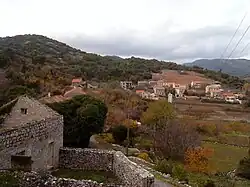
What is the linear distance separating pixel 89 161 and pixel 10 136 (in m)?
5.27

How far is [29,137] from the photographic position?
1286cm

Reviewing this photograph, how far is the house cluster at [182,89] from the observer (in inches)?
3181

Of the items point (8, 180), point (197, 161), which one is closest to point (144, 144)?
point (197, 161)

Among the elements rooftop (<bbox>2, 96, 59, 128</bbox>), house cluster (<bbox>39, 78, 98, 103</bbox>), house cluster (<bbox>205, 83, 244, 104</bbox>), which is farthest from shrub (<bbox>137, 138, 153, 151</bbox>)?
house cluster (<bbox>205, 83, 244, 104</bbox>)

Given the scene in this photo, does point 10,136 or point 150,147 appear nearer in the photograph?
point 10,136

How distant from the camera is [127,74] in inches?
3605

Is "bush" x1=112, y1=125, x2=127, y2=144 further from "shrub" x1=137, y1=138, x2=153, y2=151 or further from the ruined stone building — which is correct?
the ruined stone building

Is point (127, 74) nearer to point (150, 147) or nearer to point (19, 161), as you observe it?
point (150, 147)

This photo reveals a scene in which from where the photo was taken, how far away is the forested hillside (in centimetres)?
4172

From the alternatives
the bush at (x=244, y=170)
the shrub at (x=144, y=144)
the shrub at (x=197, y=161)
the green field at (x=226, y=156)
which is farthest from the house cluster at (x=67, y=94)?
the bush at (x=244, y=170)

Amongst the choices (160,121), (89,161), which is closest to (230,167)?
(160,121)

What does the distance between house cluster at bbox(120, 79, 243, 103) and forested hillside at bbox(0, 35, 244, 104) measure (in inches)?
187

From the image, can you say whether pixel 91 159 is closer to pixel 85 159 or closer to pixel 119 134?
pixel 85 159

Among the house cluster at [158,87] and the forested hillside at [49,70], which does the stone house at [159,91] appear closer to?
the house cluster at [158,87]
